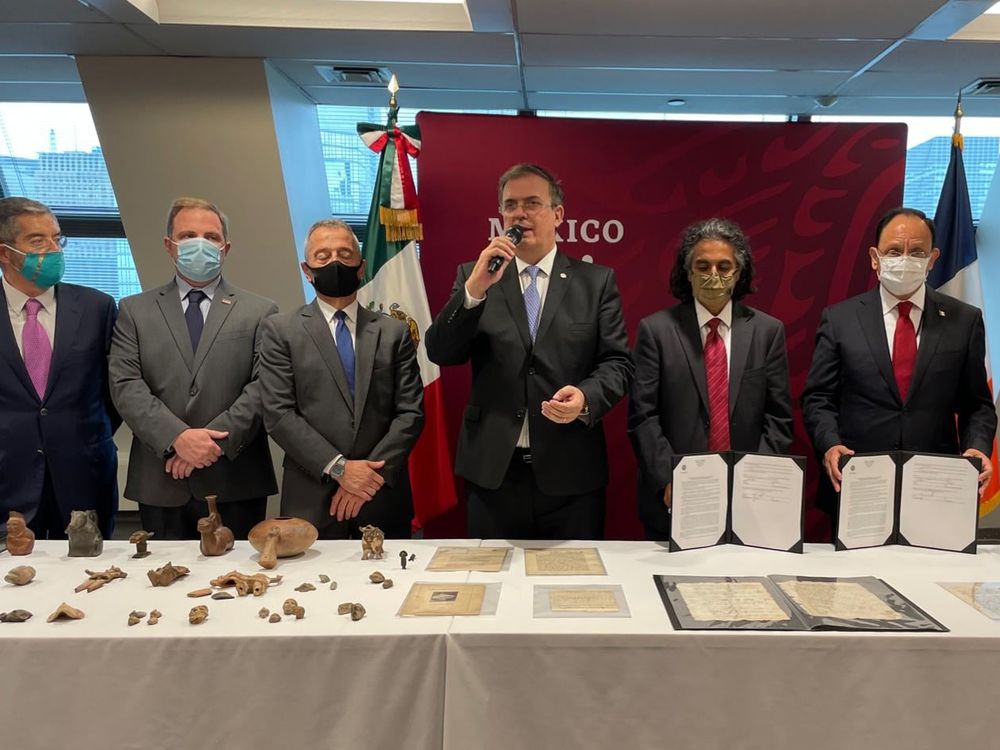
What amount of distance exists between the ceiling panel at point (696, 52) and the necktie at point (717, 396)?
151 cm

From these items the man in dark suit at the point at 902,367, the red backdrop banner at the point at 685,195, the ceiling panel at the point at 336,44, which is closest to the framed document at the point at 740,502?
the man in dark suit at the point at 902,367

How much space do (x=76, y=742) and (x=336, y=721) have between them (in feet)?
1.70

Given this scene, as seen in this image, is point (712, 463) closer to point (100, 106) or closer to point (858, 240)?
point (858, 240)

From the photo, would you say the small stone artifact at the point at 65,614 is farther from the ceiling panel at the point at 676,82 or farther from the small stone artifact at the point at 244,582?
the ceiling panel at the point at 676,82

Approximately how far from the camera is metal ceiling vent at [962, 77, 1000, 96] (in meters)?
3.37

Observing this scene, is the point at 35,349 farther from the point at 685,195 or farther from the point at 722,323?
the point at 685,195

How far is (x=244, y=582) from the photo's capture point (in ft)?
5.29

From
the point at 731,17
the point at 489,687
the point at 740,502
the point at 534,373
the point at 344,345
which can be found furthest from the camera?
the point at 731,17

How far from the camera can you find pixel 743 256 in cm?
235

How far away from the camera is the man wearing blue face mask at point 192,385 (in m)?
2.32

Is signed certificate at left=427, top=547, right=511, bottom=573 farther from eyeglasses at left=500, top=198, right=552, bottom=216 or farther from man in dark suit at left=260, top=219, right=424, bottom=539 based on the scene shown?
eyeglasses at left=500, top=198, right=552, bottom=216

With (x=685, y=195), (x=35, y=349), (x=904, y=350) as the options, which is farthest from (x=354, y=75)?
(x=904, y=350)

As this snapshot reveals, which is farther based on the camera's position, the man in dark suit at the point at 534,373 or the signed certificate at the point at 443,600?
the man in dark suit at the point at 534,373

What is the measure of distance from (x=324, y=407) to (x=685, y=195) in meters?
2.02
